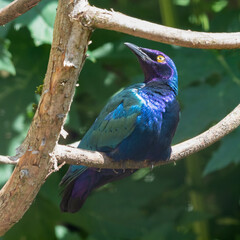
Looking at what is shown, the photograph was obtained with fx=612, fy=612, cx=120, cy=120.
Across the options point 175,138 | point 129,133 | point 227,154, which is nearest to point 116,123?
point 129,133

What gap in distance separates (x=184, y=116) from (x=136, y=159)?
112 centimetres

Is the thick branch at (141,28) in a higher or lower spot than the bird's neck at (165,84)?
higher

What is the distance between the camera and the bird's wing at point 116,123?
12.1 feet

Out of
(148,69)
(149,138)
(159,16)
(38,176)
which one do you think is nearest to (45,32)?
(148,69)

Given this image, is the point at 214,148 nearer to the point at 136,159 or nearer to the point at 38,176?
the point at 136,159

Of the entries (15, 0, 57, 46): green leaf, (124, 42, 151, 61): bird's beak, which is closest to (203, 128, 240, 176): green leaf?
(124, 42, 151, 61): bird's beak

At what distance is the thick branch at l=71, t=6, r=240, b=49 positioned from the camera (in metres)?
2.56

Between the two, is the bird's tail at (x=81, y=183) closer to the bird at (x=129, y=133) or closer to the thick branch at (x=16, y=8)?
the bird at (x=129, y=133)

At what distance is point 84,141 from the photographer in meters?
3.88

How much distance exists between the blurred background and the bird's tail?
0.75 m

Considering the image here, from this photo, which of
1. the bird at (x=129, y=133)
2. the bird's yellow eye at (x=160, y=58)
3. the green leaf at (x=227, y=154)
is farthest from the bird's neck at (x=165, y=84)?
the green leaf at (x=227, y=154)

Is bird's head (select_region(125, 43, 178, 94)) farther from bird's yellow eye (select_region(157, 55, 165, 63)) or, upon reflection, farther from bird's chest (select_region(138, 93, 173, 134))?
bird's chest (select_region(138, 93, 173, 134))

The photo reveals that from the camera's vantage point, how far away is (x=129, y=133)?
369 cm

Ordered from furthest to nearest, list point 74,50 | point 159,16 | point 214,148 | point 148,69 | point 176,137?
point 159,16 → point 214,148 → point 176,137 → point 148,69 → point 74,50
